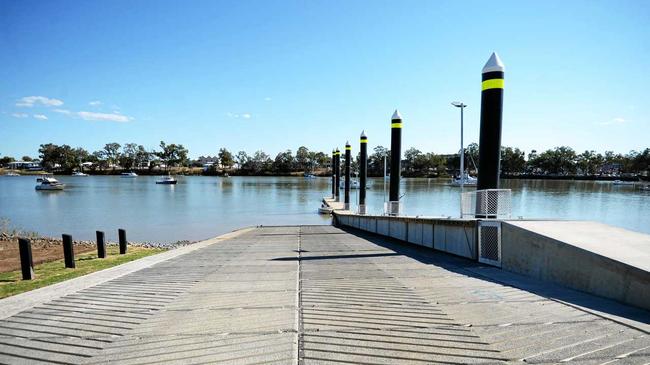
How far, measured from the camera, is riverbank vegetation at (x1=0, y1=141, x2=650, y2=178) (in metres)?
151

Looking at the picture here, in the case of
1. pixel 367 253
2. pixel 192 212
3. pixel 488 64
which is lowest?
pixel 192 212

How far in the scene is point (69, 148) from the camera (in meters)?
182

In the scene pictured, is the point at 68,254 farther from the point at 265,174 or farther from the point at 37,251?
the point at 265,174

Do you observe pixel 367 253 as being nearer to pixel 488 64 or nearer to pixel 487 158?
pixel 487 158

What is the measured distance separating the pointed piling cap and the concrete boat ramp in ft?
17.1

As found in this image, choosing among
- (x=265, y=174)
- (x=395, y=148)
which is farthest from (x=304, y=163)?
(x=395, y=148)

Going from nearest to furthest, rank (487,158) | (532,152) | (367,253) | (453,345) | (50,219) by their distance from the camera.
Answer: (453,345) → (487,158) → (367,253) → (50,219) → (532,152)

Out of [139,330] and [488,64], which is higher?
[488,64]

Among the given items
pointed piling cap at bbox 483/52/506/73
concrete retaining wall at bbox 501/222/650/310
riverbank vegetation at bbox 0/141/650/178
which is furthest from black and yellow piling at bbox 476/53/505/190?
riverbank vegetation at bbox 0/141/650/178

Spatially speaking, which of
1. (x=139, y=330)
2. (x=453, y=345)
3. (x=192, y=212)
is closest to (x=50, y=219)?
(x=192, y=212)

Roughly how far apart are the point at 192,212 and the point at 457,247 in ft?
121

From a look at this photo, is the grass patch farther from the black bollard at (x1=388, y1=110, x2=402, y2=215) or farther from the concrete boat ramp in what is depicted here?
the black bollard at (x1=388, y1=110, x2=402, y2=215)

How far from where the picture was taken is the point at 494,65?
9750 millimetres

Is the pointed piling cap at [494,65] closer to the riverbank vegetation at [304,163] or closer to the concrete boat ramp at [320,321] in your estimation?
the concrete boat ramp at [320,321]
